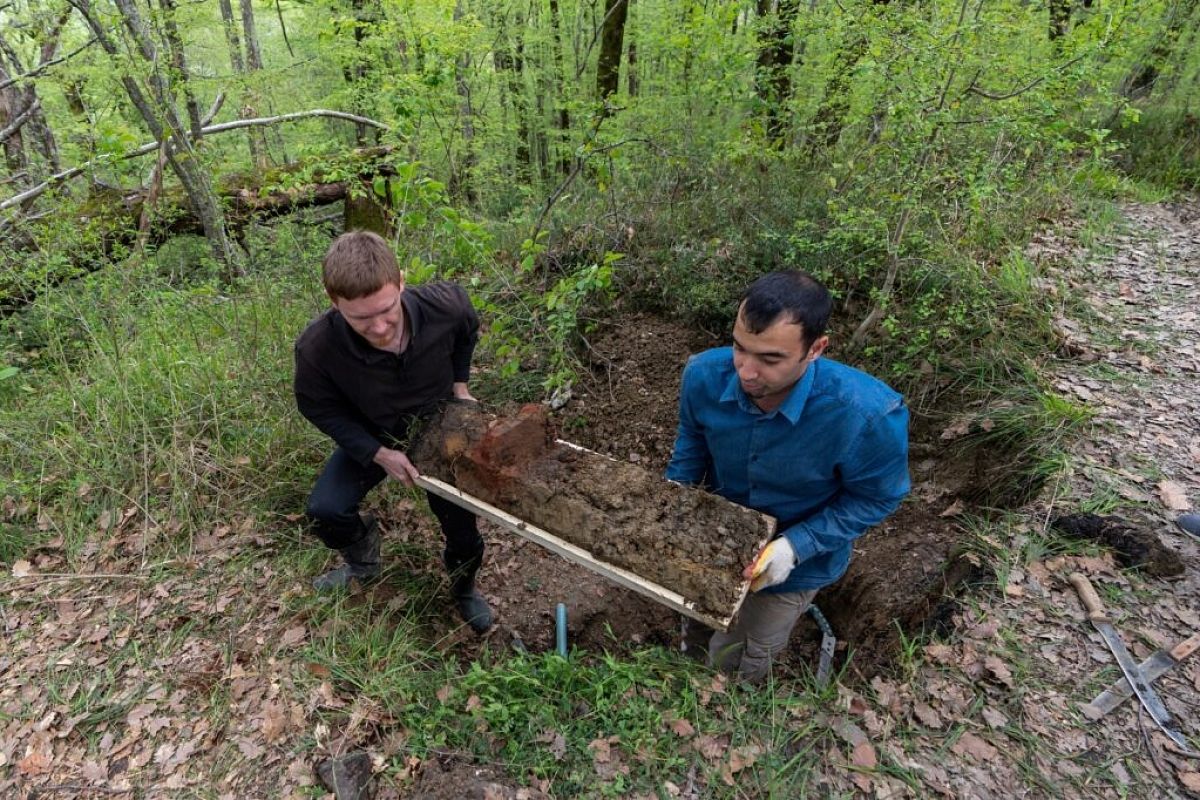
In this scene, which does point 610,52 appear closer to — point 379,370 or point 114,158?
point 114,158

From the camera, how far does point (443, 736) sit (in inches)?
87.4

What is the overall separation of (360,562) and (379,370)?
3.89 ft

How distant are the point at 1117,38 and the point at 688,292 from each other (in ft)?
9.24

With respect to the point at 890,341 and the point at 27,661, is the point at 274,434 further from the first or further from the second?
the point at 890,341

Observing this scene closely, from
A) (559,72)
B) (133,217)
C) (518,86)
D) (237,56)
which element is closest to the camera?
(133,217)

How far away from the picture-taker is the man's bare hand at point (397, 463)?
2.58 meters

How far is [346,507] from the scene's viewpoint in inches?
107

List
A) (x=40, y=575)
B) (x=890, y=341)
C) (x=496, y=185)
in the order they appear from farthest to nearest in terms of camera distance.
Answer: (x=496, y=185) < (x=890, y=341) < (x=40, y=575)

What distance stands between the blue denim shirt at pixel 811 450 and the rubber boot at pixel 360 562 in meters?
1.76

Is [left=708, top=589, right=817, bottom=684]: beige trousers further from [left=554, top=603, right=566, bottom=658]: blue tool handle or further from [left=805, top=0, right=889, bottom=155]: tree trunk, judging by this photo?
[left=805, top=0, right=889, bottom=155]: tree trunk

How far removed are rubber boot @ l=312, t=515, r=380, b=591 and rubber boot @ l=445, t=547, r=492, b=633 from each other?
0.40 metres

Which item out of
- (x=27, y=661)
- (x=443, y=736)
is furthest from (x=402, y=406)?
(x=27, y=661)

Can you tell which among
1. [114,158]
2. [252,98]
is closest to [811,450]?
[114,158]

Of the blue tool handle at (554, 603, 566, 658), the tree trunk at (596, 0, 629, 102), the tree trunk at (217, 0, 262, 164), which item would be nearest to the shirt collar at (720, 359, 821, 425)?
the blue tool handle at (554, 603, 566, 658)
